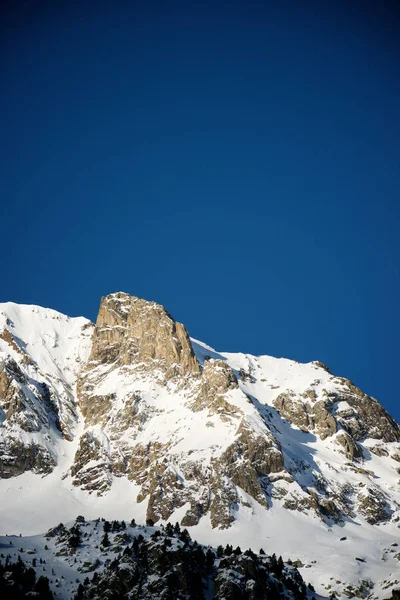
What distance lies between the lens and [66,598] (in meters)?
139

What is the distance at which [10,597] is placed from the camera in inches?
5049

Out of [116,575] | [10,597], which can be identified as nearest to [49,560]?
[116,575]

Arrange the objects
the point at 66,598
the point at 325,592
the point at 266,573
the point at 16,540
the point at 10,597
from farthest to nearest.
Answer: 1. the point at 325,592
2. the point at 16,540
3. the point at 266,573
4. the point at 66,598
5. the point at 10,597

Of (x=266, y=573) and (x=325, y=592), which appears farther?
(x=325, y=592)

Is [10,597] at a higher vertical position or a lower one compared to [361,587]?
lower

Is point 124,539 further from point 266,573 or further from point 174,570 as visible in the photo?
point 266,573

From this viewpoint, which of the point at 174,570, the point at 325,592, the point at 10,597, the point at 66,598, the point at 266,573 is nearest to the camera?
the point at 10,597

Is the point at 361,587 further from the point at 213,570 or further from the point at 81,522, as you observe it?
the point at 81,522

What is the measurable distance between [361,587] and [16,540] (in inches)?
3487

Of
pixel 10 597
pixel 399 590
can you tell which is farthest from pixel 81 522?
pixel 399 590

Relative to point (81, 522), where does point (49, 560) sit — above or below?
below

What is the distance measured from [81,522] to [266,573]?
183 feet

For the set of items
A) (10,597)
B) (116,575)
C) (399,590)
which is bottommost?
(10,597)

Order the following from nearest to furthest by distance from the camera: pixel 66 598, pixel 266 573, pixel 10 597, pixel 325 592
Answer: pixel 10 597 → pixel 66 598 → pixel 266 573 → pixel 325 592
